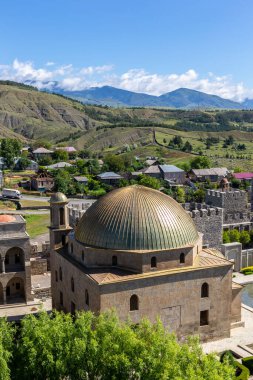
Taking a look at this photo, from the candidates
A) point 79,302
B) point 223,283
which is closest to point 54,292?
point 79,302

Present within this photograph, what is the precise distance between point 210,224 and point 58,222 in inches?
786

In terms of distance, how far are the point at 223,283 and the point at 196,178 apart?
83590 millimetres

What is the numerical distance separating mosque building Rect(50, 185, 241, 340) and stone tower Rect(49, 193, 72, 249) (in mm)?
Answer: 2785

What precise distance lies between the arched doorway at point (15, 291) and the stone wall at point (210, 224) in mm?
18887

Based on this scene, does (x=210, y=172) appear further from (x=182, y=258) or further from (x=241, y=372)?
(x=241, y=372)

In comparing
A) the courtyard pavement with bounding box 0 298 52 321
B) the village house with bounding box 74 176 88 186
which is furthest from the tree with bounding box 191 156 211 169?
the courtyard pavement with bounding box 0 298 52 321

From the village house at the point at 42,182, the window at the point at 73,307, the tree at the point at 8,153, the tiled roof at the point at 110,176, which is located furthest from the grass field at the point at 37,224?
the tree at the point at 8,153

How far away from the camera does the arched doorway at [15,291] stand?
125 feet

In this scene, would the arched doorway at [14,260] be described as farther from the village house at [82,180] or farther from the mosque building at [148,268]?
the village house at [82,180]

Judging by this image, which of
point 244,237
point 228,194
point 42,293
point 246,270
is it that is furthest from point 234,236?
point 42,293

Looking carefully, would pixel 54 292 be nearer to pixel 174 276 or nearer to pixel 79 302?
pixel 79 302

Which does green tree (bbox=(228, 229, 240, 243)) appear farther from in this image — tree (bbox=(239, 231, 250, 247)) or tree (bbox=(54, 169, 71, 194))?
tree (bbox=(54, 169, 71, 194))

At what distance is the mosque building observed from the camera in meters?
27.7

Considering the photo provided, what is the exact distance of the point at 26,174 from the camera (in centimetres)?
11600
